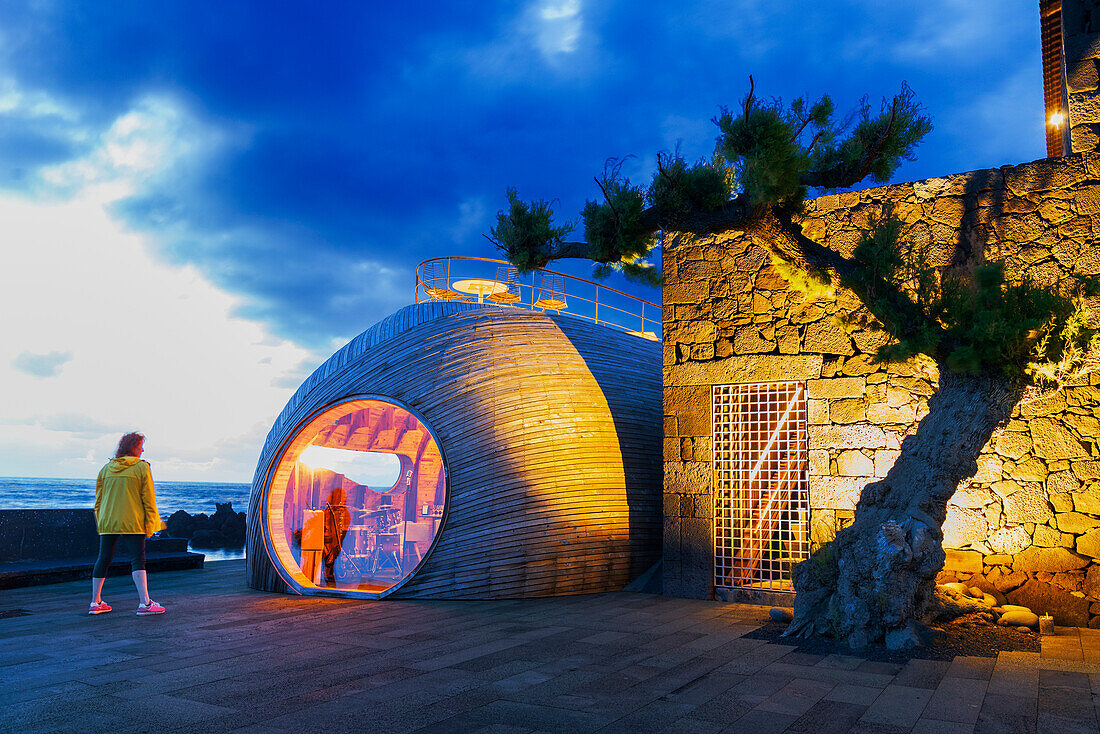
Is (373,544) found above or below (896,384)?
below

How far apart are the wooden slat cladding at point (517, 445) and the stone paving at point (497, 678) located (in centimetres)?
109

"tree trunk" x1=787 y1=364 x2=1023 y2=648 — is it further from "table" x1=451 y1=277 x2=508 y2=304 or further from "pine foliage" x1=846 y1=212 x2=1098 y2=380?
"table" x1=451 y1=277 x2=508 y2=304

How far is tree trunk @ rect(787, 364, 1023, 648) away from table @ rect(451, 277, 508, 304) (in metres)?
8.59

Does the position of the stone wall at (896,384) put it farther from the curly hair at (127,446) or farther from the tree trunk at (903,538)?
the curly hair at (127,446)

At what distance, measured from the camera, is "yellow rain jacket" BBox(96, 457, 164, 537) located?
7.75 metres

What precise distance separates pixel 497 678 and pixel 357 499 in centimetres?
901

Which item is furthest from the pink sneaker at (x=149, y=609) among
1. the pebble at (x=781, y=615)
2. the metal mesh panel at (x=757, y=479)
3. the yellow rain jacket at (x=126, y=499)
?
the pebble at (x=781, y=615)

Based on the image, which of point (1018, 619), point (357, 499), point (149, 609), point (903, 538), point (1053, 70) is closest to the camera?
point (903, 538)

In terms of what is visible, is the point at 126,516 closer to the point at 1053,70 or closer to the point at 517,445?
the point at 517,445

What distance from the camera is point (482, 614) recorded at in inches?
306

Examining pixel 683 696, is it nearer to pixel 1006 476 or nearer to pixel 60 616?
pixel 1006 476

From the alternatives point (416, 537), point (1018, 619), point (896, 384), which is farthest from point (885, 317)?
point (416, 537)

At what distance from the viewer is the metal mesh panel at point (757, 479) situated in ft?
29.2

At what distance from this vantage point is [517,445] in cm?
913
